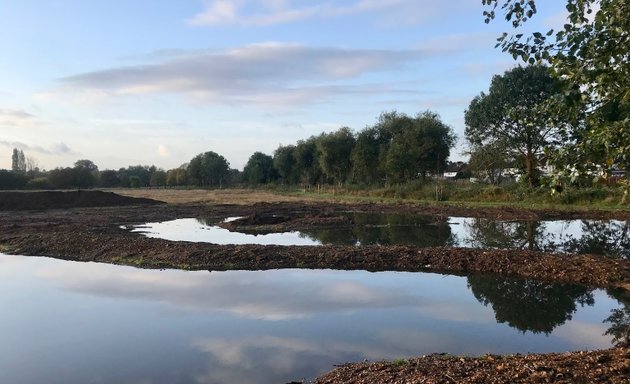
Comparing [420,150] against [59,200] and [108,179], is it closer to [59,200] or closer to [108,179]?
[59,200]

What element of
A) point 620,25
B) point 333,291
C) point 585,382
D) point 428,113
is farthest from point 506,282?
point 428,113

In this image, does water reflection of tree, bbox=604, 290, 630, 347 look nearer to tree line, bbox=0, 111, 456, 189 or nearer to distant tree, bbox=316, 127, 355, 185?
tree line, bbox=0, 111, 456, 189

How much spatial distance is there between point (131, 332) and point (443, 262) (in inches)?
394

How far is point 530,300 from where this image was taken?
1221 cm

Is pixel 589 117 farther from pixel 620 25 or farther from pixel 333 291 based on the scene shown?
pixel 333 291

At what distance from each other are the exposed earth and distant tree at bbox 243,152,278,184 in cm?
6386

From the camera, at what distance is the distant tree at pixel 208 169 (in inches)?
4653

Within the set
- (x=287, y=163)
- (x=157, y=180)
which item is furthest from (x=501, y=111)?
(x=157, y=180)

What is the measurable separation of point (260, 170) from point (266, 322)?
97421 mm

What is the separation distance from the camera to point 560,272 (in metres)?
14.2

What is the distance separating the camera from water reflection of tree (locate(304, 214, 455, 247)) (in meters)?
22.8

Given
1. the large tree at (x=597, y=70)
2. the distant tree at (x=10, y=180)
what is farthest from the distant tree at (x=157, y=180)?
the large tree at (x=597, y=70)

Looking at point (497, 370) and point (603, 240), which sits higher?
point (497, 370)

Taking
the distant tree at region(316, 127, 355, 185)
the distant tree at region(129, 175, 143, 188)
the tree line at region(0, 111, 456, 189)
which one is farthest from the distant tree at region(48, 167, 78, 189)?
the distant tree at region(316, 127, 355, 185)
